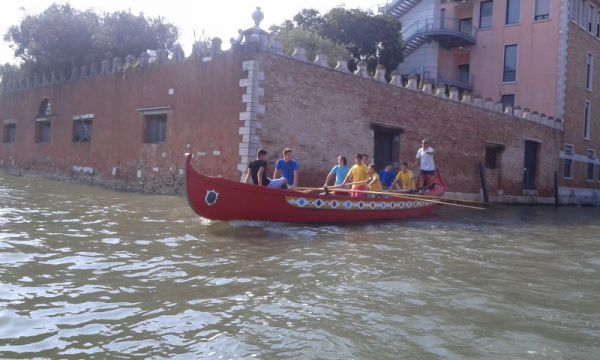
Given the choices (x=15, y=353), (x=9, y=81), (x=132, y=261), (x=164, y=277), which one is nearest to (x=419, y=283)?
(x=164, y=277)

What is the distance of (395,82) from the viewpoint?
1683 centimetres

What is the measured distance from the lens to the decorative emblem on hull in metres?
8.74

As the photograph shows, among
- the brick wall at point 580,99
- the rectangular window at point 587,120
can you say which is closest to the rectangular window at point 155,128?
the brick wall at point 580,99

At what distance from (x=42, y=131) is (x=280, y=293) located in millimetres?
20435

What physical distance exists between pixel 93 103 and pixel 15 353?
1689 centimetres

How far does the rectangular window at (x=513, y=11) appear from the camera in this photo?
85.7 ft

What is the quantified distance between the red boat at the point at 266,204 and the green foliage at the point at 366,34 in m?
17.3

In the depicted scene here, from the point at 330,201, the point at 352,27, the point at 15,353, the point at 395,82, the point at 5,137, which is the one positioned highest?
the point at 352,27

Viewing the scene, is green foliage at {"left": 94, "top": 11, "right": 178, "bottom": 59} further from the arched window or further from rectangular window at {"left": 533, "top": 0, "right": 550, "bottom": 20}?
rectangular window at {"left": 533, "top": 0, "right": 550, "bottom": 20}

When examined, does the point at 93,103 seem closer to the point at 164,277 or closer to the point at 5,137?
the point at 5,137

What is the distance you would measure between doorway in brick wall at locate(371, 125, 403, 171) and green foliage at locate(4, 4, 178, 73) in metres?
12.4

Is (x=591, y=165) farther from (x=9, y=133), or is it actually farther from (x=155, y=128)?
(x=9, y=133)

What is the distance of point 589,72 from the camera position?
26.8m

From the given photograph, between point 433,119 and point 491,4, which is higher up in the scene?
point 491,4
